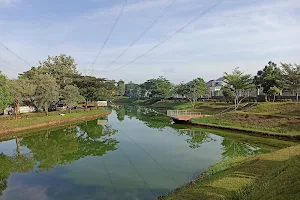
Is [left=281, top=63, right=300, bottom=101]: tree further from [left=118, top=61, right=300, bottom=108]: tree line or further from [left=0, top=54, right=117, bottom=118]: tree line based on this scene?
[left=0, top=54, right=117, bottom=118]: tree line

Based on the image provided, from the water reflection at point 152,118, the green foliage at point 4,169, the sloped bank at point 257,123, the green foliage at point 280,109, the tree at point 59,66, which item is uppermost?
the tree at point 59,66

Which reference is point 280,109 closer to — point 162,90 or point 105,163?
point 105,163

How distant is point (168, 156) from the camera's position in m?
17.4

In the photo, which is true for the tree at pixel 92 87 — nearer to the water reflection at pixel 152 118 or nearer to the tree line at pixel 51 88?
the tree line at pixel 51 88

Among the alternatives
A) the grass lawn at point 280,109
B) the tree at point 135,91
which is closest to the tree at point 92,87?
the grass lawn at point 280,109

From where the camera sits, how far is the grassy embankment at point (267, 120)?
23.8m

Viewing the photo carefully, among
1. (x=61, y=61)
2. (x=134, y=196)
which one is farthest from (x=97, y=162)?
(x=61, y=61)

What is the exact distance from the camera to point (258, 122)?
27.0 meters

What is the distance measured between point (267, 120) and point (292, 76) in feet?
47.9

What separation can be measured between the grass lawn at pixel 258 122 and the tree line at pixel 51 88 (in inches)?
844

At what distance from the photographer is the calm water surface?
449 inches

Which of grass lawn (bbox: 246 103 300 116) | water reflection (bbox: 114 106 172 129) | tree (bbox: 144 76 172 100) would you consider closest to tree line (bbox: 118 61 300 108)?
grass lawn (bbox: 246 103 300 116)

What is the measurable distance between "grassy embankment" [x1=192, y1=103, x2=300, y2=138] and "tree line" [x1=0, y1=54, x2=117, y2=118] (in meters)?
21.4

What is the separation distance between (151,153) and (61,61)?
58935 mm
